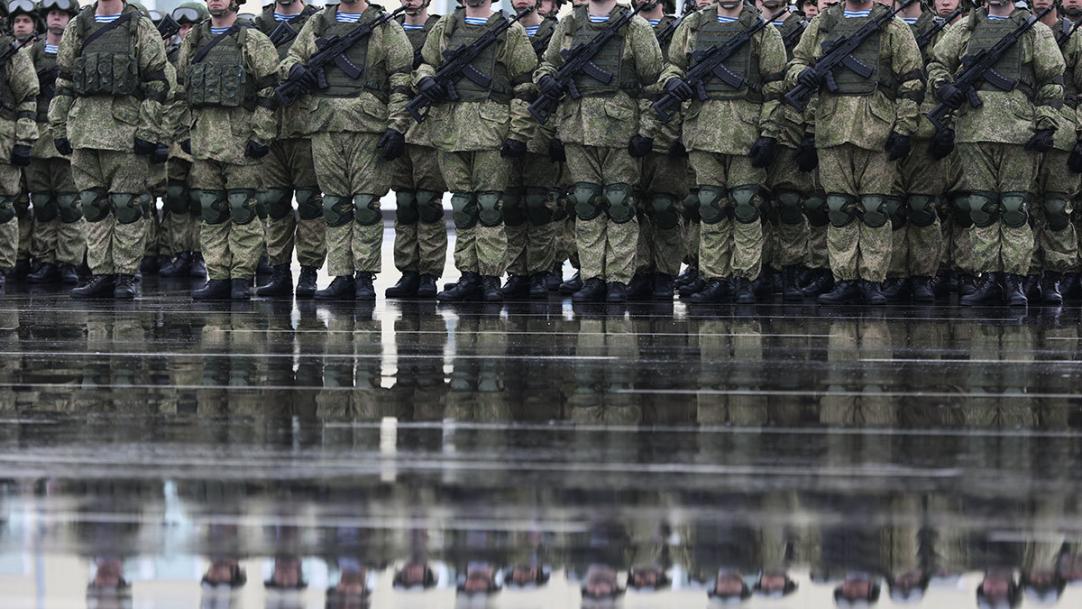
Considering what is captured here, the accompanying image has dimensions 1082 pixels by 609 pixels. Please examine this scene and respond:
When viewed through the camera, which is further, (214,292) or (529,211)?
(529,211)

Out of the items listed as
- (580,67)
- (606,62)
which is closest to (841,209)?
(606,62)

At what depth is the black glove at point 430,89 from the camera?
13.6 metres

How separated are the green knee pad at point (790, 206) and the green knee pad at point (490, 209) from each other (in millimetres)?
2004

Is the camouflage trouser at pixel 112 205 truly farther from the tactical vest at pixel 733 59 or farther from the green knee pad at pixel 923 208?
the green knee pad at pixel 923 208

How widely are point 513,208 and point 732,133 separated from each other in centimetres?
182

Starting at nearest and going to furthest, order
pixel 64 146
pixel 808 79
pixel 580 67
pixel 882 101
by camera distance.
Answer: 1. pixel 808 79
2. pixel 882 101
3. pixel 580 67
4. pixel 64 146

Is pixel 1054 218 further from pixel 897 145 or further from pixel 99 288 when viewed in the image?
pixel 99 288

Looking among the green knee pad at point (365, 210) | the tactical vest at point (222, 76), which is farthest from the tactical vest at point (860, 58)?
the tactical vest at point (222, 76)

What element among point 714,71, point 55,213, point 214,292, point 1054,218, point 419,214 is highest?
point 714,71

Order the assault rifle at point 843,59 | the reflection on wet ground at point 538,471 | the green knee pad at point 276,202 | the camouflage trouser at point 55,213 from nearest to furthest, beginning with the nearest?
1. the reflection on wet ground at point 538,471
2. the assault rifle at point 843,59
3. the green knee pad at point 276,202
4. the camouflage trouser at point 55,213

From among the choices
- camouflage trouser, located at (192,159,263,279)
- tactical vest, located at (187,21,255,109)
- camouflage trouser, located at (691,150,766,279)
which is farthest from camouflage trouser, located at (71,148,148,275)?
camouflage trouser, located at (691,150,766,279)

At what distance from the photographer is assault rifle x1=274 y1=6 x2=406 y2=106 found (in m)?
13.6

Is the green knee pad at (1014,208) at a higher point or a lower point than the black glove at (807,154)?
lower

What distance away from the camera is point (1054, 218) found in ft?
46.5
